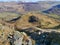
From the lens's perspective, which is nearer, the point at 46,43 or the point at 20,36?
the point at 20,36

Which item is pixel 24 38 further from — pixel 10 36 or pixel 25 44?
pixel 10 36

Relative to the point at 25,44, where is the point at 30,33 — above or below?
below

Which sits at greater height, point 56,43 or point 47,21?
point 56,43

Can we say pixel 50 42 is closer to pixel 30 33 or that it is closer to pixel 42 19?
pixel 30 33

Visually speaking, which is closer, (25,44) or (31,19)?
(25,44)

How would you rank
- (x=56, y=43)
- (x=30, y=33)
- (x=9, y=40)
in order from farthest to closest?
(x=30, y=33)
(x=56, y=43)
(x=9, y=40)

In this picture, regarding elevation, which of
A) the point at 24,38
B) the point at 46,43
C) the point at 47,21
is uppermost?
the point at 24,38

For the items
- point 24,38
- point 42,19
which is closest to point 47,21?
point 42,19

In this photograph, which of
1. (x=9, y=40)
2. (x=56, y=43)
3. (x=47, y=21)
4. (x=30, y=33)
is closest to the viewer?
(x=9, y=40)

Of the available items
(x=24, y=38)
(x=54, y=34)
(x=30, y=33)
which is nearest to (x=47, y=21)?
(x=30, y=33)
